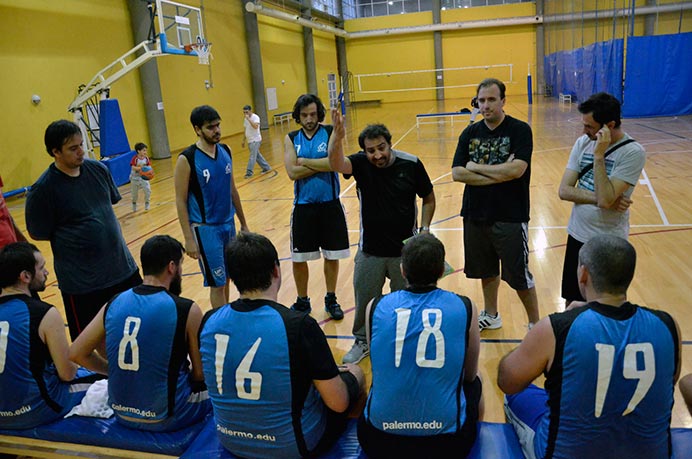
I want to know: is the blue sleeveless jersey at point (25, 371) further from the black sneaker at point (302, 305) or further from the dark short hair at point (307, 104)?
the dark short hair at point (307, 104)

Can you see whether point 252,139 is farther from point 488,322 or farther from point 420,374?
point 420,374

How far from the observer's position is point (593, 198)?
3266 millimetres

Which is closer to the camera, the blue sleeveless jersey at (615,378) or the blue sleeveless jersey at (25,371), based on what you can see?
the blue sleeveless jersey at (615,378)

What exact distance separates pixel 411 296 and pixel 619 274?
78cm

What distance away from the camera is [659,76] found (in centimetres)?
1634

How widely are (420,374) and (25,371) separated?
194 centimetres

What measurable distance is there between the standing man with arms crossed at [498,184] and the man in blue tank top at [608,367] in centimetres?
158

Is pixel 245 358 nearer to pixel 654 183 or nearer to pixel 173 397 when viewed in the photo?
pixel 173 397

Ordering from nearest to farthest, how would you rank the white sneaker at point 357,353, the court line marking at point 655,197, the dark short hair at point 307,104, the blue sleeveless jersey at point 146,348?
1. the blue sleeveless jersey at point 146,348
2. the white sneaker at point 357,353
3. the dark short hair at point 307,104
4. the court line marking at point 655,197

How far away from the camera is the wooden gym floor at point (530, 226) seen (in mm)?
4296

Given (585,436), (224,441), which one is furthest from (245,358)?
(585,436)

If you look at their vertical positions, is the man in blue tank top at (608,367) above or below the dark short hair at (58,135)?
below

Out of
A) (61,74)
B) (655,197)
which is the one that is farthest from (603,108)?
(61,74)

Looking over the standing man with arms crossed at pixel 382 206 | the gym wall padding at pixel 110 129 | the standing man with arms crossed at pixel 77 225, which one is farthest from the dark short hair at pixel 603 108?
the gym wall padding at pixel 110 129
